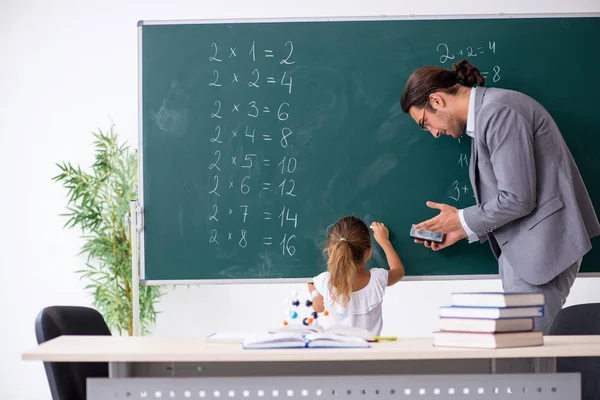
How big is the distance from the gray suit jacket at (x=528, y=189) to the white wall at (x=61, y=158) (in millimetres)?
2366

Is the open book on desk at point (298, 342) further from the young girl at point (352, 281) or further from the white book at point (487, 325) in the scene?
the young girl at point (352, 281)

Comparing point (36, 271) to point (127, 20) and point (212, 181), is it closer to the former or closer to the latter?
point (127, 20)

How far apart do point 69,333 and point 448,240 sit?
6.05ft

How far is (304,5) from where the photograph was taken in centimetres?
556

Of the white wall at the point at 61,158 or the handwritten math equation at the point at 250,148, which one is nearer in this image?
the handwritten math equation at the point at 250,148

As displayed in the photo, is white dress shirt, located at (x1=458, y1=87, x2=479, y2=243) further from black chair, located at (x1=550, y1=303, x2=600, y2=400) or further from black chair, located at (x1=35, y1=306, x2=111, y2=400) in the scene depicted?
black chair, located at (x1=35, y1=306, x2=111, y2=400)

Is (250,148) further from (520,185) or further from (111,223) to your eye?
(111,223)

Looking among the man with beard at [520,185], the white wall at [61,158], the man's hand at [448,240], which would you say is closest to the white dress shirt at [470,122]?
the man with beard at [520,185]

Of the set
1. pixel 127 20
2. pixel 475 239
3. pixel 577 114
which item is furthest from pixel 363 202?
pixel 127 20

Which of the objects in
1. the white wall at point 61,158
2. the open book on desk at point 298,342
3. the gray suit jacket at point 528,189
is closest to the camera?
the open book on desk at point 298,342

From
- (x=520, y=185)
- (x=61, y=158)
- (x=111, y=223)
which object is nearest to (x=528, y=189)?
(x=520, y=185)

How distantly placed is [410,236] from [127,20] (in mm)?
2993

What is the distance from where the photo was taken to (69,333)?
9.25 ft

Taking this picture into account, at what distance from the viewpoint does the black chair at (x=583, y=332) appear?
290 cm
